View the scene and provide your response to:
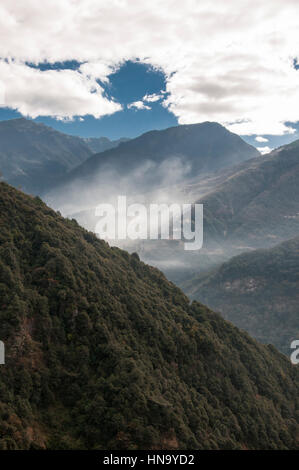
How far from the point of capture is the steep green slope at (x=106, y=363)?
44531mm

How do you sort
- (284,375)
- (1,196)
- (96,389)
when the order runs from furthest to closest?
1. (284,375)
2. (1,196)
3. (96,389)

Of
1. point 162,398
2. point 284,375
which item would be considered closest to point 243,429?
point 162,398

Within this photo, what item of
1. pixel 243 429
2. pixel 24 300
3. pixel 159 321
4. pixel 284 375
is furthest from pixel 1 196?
pixel 284 375

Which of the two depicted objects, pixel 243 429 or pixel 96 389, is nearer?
pixel 96 389

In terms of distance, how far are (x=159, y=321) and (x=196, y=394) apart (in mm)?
15546

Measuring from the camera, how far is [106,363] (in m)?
52.0

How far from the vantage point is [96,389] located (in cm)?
4872

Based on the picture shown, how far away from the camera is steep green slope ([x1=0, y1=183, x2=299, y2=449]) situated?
4453 centimetres

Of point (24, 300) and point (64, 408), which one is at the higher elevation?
point (24, 300)

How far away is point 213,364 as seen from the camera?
72.1m
